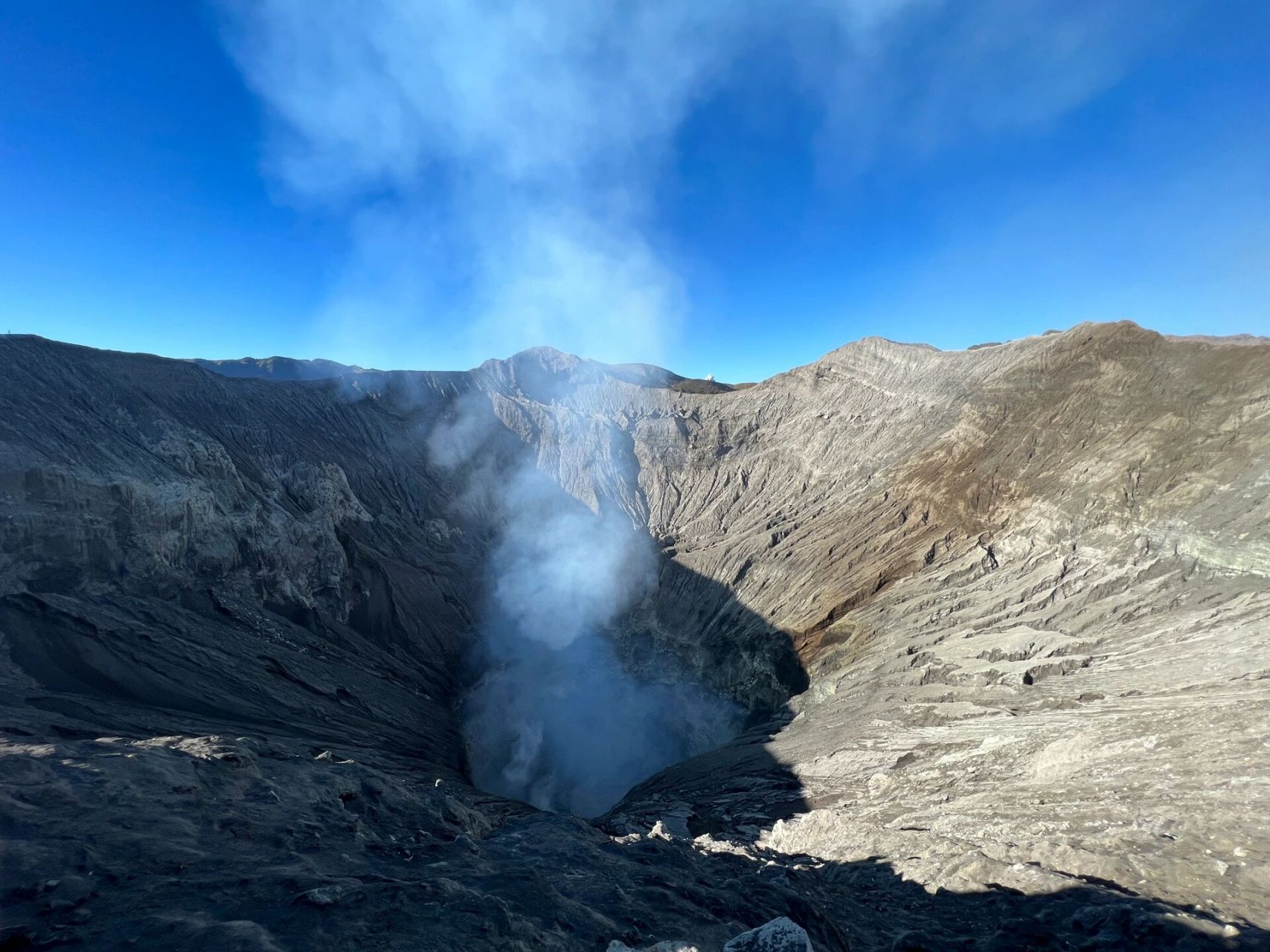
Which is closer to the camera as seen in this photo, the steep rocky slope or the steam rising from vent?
the steep rocky slope

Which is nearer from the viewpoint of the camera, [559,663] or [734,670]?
[734,670]

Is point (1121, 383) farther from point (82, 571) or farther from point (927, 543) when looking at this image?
point (82, 571)

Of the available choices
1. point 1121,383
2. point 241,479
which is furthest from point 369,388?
point 1121,383

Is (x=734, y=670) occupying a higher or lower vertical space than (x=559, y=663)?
higher

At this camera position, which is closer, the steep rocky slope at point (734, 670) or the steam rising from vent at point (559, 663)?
the steep rocky slope at point (734, 670)
